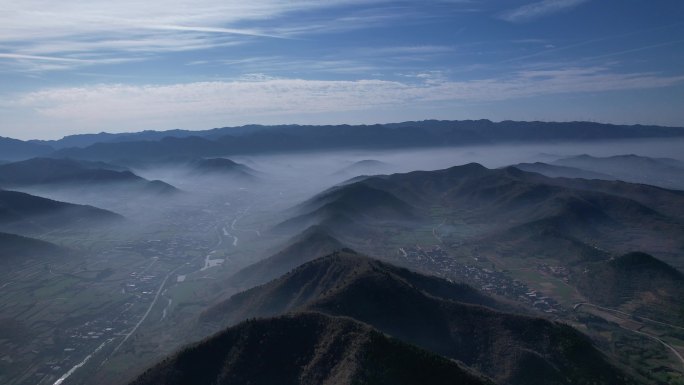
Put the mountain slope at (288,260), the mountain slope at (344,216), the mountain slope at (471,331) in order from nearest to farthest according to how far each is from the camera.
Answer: the mountain slope at (471,331)
the mountain slope at (288,260)
the mountain slope at (344,216)

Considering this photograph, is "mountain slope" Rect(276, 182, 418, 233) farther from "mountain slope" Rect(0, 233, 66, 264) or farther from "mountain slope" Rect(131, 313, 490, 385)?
"mountain slope" Rect(131, 313, 490, 385)

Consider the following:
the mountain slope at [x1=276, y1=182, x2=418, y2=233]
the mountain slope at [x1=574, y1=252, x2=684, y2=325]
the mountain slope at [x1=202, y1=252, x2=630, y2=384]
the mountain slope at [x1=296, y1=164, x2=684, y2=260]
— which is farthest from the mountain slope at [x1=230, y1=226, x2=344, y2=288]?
the mountain slope at [x1=574, y1=252, x2=684, y2=325]

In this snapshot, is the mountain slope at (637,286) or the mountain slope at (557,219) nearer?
the mountain slope at (637,286)

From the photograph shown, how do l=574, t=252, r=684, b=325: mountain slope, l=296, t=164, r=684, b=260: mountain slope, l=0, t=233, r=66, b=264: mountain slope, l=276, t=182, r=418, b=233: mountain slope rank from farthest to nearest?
l=276, t=182, r=418, b=233: mountain slope
l=0, t=233, r=66, b=264: mountain slope
l=296, t=164, r=684, b=260: mountain slope
l=574, t=252, r=684, b=325: mountain slope

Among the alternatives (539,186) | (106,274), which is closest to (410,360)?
(106,274)

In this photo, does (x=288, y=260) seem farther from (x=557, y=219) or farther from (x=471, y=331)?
(x=557, y=219)

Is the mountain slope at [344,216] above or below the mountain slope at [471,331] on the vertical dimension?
below

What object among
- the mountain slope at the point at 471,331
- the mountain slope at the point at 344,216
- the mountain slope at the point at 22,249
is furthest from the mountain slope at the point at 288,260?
the mountain slope at the point at 22,249

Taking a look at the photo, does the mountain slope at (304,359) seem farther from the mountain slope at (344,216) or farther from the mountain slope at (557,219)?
the mountain slope at (344,216)
